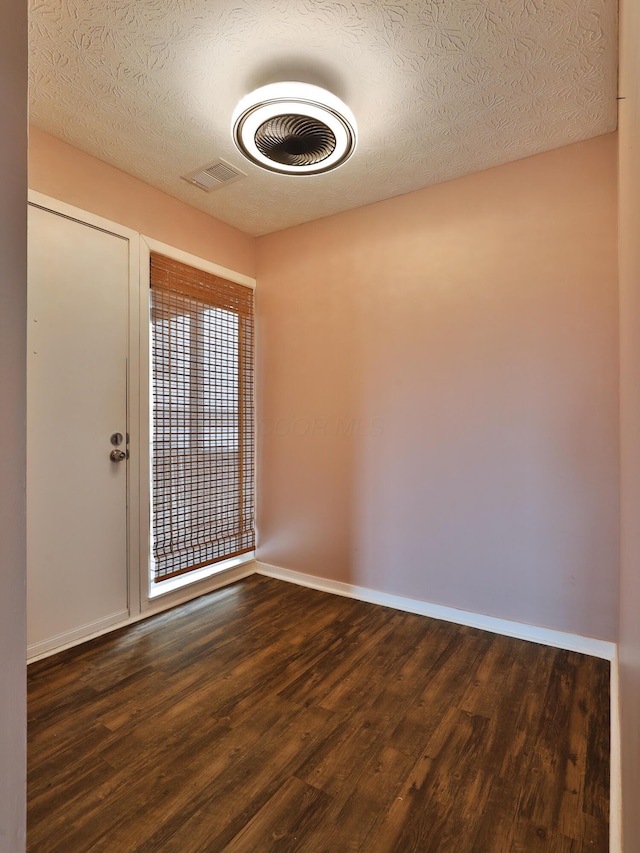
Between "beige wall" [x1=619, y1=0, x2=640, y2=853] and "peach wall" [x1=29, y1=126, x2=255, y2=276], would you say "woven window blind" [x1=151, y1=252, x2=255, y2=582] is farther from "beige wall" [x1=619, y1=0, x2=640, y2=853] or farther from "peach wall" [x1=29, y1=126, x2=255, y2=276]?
"beige wall" [x1=619, y1=0, x2=640, y2=853]

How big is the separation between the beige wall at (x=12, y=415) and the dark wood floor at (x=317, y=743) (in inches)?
34.7

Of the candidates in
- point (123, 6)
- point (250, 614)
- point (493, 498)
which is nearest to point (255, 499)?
point (250, 614)

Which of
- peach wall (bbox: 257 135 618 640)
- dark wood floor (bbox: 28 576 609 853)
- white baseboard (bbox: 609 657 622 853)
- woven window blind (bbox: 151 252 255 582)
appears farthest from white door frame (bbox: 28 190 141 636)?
white baseboard (bbox: 609 657 622 853)

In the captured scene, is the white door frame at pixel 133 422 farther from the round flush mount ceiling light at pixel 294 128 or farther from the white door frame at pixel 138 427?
the round flush mount ceiling light at pixel 294 128

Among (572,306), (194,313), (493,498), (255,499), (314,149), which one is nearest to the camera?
(314,149)

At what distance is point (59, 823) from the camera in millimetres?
1268

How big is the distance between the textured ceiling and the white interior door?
0.62 m

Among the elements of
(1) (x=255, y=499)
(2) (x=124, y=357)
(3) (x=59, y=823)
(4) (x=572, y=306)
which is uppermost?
(4) (x=572, y=306)

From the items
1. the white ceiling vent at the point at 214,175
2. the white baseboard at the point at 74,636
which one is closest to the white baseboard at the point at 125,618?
the white baseboard at the point at 74,636

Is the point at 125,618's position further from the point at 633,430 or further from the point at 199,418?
the point at 633,430

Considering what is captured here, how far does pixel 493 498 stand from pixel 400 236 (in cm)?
173

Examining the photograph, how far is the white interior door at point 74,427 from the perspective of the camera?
2121 millimetres

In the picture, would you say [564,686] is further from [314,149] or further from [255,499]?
[314,149]

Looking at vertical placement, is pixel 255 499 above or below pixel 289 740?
above
